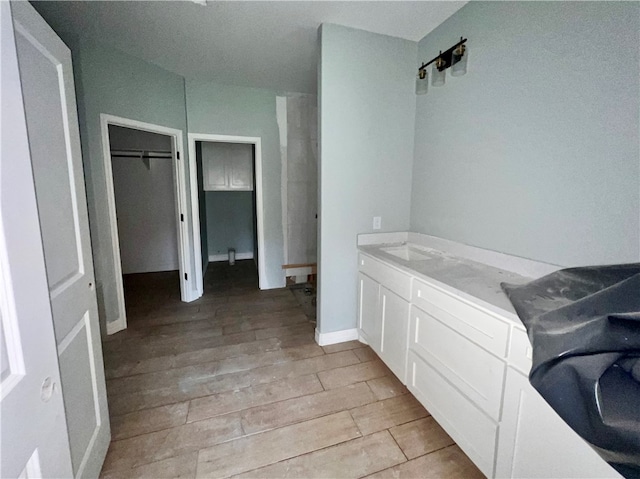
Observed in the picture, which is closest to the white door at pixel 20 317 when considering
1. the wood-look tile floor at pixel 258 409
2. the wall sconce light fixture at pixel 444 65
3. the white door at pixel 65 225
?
the white door at pixel 65 225

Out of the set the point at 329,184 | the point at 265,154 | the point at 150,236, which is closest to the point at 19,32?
the point at 329,184

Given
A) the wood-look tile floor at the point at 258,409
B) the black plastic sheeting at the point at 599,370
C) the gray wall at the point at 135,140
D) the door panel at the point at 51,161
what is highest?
the gray wall at the point at 135,140

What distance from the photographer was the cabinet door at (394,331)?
1.80m

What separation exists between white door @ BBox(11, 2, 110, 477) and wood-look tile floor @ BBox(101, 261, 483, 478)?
0.34 meters

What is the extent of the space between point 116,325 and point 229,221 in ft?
10.1

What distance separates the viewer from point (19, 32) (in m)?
0.85

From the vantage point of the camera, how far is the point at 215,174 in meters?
4.54

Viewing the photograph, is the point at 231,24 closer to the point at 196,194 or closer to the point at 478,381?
the point at 196,194

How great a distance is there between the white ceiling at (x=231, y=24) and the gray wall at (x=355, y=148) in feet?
0.58

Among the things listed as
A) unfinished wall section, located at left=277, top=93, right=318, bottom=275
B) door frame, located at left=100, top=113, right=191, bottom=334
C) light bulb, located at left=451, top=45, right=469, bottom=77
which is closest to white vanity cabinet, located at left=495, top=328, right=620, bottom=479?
light bulb, located at left=451, top=45, right=469, bottom=77

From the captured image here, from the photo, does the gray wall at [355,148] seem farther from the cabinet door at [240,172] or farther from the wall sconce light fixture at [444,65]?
the cabinet door at [240,172]

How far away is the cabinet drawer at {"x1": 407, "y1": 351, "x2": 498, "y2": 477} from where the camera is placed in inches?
48.6

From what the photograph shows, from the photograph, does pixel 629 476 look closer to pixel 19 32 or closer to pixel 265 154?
pixel 19 32

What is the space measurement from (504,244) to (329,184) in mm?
1331
